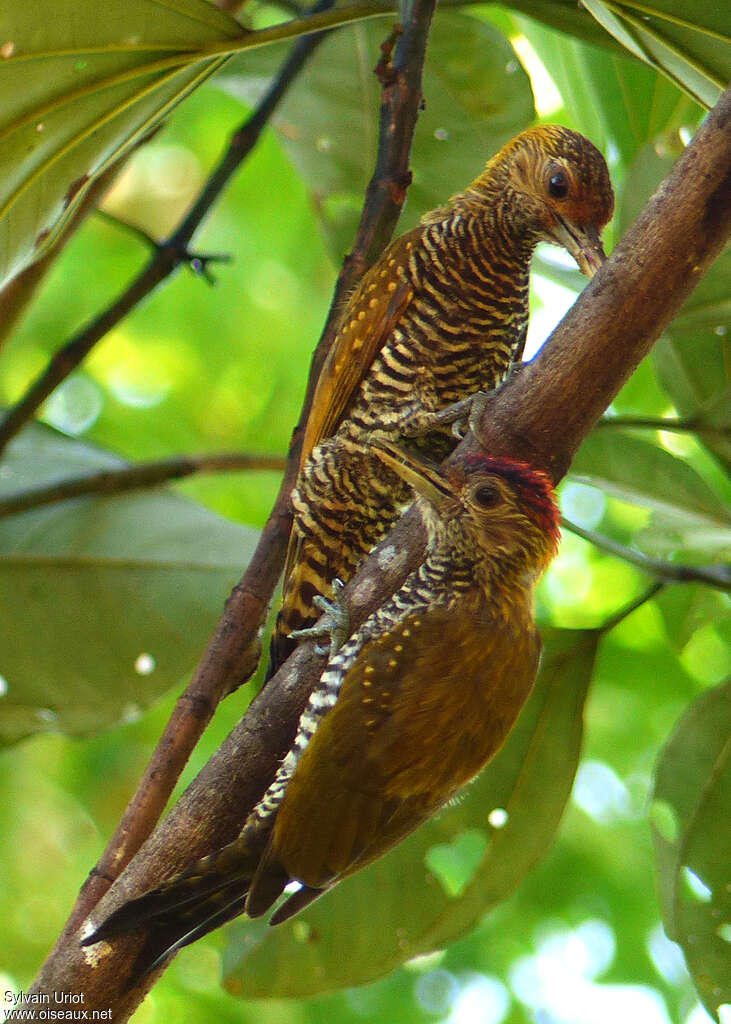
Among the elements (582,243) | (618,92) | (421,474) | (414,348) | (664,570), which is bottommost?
(421,474)

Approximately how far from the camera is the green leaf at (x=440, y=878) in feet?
7.12

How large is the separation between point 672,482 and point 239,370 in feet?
8.20

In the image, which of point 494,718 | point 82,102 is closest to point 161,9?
point 82,102

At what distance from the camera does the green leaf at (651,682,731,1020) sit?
209 cm

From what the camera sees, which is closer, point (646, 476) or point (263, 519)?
point (646, 476)

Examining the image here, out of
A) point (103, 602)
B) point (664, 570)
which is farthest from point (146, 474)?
point (664, 570)

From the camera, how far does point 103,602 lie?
2.65 meters

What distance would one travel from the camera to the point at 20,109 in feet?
5.68

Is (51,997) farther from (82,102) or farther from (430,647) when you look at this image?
(82,102)

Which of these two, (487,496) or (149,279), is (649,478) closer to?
(487,496)

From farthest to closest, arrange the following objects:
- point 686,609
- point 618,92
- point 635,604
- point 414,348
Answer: point 618,92, point 686,609, point 414,348, point 635,604

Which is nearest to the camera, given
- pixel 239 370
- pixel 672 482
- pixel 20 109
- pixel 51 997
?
pixel 51 997

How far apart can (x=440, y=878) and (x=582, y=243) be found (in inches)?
51.2

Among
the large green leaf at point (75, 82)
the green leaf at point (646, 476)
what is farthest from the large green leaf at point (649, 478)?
the large green leaf at point (75, 82)
